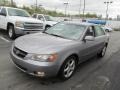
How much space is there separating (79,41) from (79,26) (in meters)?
0.82

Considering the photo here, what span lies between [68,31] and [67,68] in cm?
136

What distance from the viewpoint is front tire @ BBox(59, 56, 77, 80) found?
12.4 ft

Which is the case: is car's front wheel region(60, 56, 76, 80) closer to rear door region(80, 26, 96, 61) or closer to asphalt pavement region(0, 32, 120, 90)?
asphalt pavement region(0, 32, 120, 90)

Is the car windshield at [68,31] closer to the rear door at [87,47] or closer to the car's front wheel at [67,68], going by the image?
the rear door at [87,47]

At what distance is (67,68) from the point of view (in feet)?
13.2

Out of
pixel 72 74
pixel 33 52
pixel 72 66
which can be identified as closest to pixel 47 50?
pixel 33 52

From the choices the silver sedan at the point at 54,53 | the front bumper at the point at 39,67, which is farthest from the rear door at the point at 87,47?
the front bumper at the point at 39,67

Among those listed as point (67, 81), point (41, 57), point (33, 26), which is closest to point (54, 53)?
point (41, 57)

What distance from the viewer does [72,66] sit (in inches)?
167

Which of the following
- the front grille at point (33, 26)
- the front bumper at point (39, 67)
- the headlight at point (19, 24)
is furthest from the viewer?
the front grille at point (33, 26)

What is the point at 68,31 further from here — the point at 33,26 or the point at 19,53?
the point at 33,26

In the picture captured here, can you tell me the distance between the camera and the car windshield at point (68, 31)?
15.1 feet

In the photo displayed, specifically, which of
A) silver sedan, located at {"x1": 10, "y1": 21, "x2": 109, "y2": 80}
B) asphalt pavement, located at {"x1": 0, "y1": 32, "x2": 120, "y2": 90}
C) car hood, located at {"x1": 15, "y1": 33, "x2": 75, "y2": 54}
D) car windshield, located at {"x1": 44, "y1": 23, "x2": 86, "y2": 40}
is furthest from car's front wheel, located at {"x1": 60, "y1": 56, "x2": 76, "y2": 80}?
car windshield, located at {"x1": 44, "y1": 23, "x2": 86, "y2": 40}

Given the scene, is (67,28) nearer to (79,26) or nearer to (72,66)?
(79,26)
